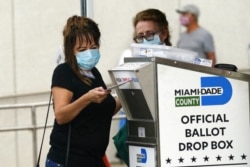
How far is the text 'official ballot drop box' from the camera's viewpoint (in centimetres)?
508

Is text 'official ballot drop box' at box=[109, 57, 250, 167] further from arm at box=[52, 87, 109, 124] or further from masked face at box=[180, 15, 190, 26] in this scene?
masked face at box=[180, 15, 190, 26]

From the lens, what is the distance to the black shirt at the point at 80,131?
5.28 metres

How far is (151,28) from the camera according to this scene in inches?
226

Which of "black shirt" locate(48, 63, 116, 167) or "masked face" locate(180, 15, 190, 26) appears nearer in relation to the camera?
"black shirt" locate(48, 63, 116, 167)

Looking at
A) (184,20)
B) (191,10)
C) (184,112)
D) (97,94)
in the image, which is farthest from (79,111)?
(191,10)

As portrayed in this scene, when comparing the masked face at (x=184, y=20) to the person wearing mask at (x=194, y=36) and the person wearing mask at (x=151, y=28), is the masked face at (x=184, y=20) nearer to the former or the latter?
the person wearing mask at (x=194, y=36)

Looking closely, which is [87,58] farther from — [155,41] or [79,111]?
[155,41]

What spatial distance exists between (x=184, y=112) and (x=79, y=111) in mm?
601

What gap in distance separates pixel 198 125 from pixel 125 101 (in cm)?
46

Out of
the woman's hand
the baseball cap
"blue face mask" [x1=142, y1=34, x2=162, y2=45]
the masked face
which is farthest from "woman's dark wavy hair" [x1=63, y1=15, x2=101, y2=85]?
the baseball cap

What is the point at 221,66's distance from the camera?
5.35 m

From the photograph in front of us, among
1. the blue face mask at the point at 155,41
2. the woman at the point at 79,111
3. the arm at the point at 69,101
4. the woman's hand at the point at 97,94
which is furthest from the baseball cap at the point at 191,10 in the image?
the woman's hand at the point at 97,94

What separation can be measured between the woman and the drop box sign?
41cm

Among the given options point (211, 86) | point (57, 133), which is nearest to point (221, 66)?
point (211, 86)
